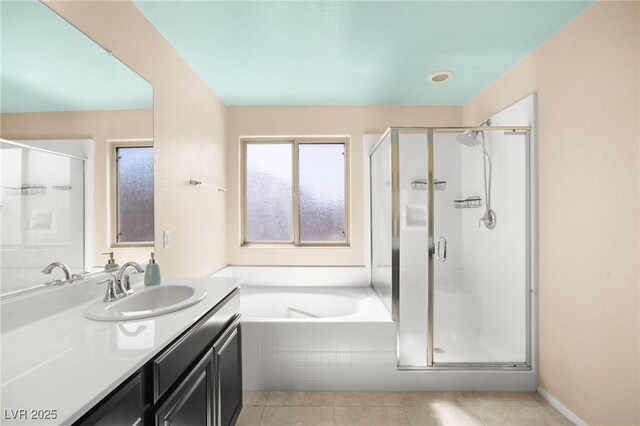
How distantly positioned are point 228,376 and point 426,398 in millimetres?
1342

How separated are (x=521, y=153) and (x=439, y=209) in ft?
2.30

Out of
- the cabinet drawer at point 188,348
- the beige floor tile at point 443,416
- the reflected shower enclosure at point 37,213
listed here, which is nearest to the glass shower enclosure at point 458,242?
the beige floor tile at point 443,416

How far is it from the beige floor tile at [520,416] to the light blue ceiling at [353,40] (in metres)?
2.39

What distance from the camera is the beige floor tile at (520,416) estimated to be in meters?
1.75

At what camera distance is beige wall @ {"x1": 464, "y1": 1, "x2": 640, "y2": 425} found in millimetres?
1427

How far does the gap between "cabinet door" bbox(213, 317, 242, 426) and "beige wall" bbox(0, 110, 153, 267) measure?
2.15 ft

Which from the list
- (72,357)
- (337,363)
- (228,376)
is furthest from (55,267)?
(337,363)

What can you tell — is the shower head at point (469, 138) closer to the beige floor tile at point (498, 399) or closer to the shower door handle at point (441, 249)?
the shower door handle at point (441, 249)

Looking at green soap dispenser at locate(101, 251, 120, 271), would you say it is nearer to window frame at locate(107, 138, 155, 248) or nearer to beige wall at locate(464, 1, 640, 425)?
window frame at locate(107, 138, 155, 248)

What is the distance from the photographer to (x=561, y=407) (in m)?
1.84

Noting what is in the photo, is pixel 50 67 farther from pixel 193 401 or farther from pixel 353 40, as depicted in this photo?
pixel 353 40

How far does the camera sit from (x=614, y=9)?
4.89 ft

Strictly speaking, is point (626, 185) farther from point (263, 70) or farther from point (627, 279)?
point (263, 70)

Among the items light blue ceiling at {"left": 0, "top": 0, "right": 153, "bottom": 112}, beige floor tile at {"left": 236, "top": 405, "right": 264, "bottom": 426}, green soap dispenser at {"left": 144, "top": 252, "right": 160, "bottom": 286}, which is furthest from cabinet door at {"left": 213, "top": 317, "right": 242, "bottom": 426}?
light blue ceiling at {"left": 0, "top": 0, "right": 153, "bottom": 112}
